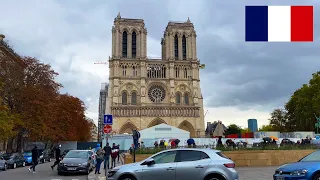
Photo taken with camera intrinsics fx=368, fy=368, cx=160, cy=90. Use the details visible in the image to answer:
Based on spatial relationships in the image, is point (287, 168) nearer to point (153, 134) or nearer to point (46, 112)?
point (46, 112)

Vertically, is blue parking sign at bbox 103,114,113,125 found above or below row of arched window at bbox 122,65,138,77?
below

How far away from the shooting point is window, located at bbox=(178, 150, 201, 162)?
10.7 m

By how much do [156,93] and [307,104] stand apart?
3550cm

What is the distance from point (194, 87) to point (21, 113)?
52661mm

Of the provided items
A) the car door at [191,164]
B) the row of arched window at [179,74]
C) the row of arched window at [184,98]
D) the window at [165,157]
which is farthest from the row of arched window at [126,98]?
the car door at [191,164]

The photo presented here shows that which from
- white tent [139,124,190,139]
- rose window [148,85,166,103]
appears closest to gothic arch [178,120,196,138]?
rose window [148,85,166,103]

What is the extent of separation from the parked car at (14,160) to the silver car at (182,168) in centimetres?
1940

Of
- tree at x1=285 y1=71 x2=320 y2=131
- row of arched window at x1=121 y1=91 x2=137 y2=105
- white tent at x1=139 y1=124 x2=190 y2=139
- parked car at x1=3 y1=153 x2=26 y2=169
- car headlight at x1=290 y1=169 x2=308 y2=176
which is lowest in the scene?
parked car at x1=3 y1=153 x2=26 y2=169

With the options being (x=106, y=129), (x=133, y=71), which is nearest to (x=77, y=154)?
(x=106, y=129)

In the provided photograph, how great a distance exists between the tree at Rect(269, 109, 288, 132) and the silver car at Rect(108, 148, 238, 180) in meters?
64.9

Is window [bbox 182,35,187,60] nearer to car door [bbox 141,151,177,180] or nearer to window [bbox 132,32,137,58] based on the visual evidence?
window [bbox 132,32,137,58]

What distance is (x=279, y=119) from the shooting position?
72875mm

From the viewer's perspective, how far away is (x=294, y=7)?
15922 millimetres

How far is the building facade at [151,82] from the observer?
81.0 meters
